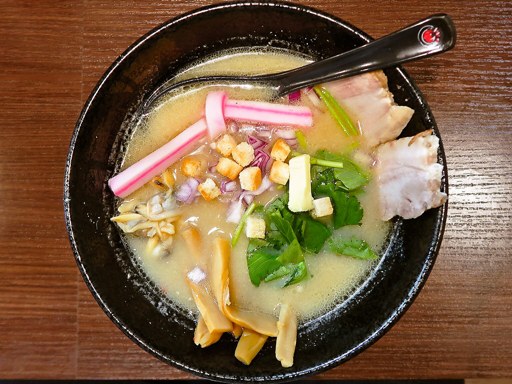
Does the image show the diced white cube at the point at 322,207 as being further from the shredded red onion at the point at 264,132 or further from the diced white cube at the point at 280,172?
the shredded red onion at the point at 264,132

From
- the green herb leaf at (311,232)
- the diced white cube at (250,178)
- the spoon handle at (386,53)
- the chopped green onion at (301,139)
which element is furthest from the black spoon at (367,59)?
the green herb leaf at (311,232)

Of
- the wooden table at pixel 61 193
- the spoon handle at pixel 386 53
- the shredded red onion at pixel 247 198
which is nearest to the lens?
the spoon handle at pixel 386 53

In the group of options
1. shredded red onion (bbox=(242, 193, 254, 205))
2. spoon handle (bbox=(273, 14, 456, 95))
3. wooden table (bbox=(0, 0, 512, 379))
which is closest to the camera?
spoon handle (bbox=(273, 14, 456, 95))

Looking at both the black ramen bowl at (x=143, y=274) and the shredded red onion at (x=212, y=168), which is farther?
the shredded red onion at (x=212, y=168)

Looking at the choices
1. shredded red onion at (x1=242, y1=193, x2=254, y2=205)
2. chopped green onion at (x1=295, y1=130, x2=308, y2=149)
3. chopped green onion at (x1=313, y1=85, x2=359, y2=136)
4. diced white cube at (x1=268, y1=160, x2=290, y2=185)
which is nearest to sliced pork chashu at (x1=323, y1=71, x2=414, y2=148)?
chopped green onion at (x1=313, y1=85, x2=359, y2=136)

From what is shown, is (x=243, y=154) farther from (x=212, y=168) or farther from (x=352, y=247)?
(x=352, y=247)

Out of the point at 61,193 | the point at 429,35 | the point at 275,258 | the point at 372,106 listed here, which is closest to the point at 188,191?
the point at 275,258

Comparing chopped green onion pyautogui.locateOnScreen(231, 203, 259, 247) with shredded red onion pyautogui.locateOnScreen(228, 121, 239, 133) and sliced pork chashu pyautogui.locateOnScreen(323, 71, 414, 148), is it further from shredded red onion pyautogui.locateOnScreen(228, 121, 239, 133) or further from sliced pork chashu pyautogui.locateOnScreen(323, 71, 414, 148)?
sliced pork chashu pyautogui.locateOnScreen(323, 71, 414, 148)
